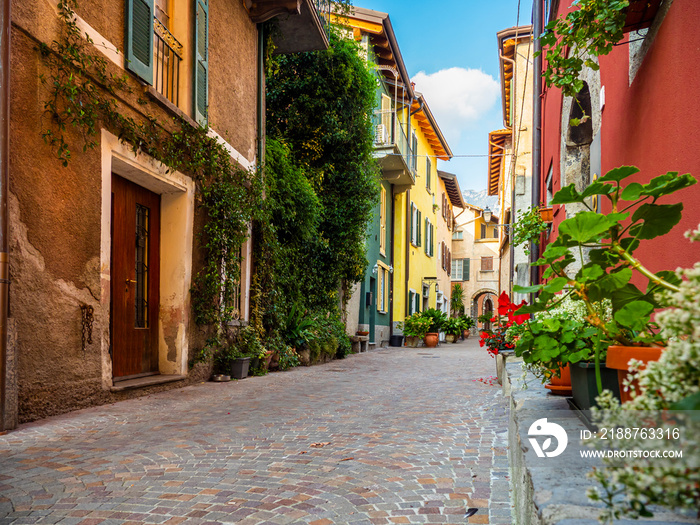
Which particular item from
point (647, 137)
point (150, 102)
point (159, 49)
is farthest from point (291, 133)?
point (647, 137)

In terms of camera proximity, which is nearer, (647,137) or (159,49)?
(647,137)

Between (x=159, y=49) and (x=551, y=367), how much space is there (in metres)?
5.91

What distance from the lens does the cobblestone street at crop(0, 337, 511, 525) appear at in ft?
7.90

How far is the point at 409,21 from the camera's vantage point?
14938 millimetres

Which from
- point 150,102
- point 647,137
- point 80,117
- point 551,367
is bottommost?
point 551,367

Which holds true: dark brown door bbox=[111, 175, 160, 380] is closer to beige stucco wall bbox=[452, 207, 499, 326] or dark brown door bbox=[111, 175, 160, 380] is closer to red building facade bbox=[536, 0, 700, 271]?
red building facade bbox=[536, 0, 700, 271]

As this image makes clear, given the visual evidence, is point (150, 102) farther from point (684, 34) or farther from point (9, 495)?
point (684, 34)

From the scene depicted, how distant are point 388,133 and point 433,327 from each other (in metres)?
6.64

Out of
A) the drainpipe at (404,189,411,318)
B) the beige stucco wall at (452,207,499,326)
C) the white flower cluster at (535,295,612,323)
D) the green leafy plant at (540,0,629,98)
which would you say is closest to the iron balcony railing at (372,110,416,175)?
the drainpipe at (404,189,411,318)

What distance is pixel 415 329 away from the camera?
719 inches

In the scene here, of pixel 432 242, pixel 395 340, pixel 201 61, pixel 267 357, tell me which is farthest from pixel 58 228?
pixel 432 242

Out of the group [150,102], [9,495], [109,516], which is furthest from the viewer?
[150,102]

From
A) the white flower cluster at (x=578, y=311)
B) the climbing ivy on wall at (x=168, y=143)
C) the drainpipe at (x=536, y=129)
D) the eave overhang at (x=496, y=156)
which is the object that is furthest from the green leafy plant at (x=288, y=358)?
the eave overhang at (x=496, y=156)

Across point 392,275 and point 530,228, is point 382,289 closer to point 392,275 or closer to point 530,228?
point 392,275
